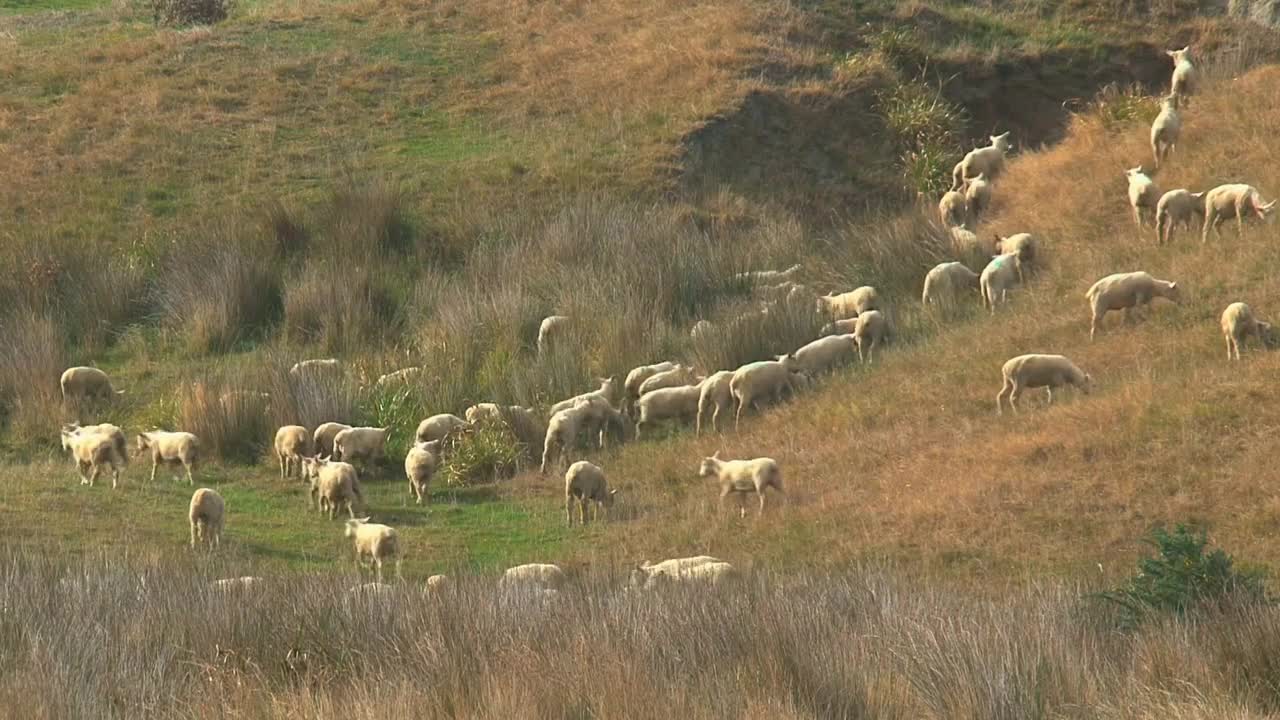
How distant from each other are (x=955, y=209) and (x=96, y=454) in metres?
14.0

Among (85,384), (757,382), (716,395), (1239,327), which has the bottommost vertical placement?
(85,384)

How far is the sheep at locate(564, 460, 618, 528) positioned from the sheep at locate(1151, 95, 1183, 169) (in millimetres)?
11676

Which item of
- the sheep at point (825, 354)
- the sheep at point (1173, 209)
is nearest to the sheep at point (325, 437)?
the sheep at point (825, 354)

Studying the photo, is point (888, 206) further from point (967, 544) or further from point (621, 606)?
point (621, 606)

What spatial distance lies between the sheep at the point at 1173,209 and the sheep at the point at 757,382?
5.32 m

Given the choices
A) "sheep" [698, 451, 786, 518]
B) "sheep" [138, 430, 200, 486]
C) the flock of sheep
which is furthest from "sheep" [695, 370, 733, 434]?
"sheep" [138, 430, 200, 486]

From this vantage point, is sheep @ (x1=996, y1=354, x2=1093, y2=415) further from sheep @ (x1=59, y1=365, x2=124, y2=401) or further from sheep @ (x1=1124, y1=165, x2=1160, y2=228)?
sheep @ (x1=59, y1=365, x2=124, y2=401)

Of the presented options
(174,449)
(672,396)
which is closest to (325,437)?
(174,449)

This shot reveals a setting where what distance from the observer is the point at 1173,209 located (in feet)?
79.4

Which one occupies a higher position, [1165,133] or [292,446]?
[1165,133]

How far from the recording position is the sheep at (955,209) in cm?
2923

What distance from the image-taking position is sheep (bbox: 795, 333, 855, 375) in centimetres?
2348

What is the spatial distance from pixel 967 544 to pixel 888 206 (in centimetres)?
1719

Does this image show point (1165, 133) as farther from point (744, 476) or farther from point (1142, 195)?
point (744, 476)
